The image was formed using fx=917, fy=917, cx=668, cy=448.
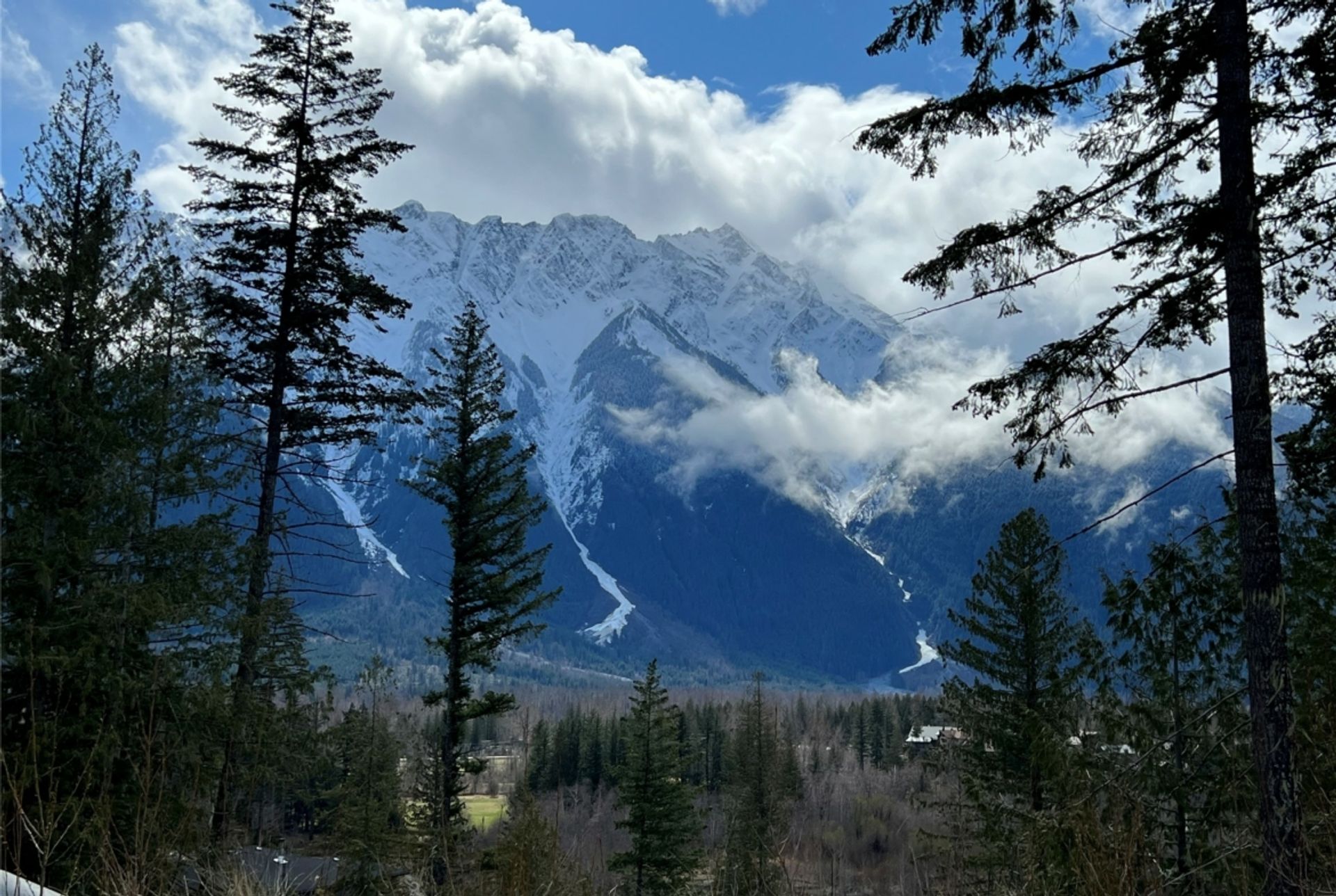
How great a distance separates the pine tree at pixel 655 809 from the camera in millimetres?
27547

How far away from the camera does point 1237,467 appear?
6.29 metres

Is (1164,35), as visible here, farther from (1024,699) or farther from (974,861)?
(1024,699)

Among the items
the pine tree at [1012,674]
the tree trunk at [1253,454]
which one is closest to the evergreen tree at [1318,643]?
the tree trunk at [1253,454]

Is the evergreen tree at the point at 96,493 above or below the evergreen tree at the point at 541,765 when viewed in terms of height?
above

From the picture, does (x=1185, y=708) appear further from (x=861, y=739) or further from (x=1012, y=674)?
(x=861, y=739)

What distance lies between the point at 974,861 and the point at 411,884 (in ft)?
41.8

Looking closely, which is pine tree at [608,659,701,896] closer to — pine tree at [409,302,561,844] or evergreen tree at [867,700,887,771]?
pine tree at [409,302,561,844]

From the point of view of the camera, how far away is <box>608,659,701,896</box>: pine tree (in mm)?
27547

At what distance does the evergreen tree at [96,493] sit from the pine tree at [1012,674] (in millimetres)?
14450

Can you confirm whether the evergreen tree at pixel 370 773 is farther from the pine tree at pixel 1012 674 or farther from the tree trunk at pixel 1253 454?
the tree trunk at pixel 1253 454

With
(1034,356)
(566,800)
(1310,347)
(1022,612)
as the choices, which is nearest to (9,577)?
(1034,356)

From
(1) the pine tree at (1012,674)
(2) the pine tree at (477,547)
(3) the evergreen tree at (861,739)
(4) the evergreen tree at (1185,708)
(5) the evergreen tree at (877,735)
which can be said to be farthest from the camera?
(3) the evergreen tree at (861,739)

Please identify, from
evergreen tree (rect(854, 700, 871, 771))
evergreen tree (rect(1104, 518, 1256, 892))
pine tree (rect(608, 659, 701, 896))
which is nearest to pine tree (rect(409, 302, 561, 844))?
pine tree (rect(608, 659, 701, 896))

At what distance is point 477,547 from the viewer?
21.2 metres
